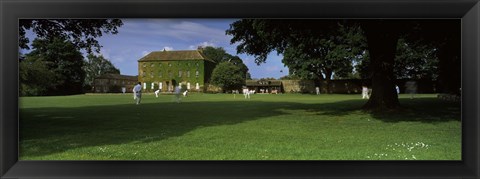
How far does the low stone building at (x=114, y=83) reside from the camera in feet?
14.7

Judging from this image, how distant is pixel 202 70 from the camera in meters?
4.94

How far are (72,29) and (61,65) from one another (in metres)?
0.64

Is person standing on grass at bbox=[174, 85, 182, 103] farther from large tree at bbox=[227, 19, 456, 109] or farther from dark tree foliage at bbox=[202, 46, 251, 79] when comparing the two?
large tree at bbox=[227, 19, 456, 109]

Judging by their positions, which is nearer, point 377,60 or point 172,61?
point 172,61

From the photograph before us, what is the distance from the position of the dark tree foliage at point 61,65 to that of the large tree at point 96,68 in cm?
6

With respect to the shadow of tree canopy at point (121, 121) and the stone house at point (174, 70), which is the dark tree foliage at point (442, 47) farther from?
the stone house at point (174, 70)

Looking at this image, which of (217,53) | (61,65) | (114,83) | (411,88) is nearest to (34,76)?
(61,65)

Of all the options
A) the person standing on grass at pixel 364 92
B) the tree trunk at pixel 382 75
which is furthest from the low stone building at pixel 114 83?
the person standing on grass at pixel 364 92

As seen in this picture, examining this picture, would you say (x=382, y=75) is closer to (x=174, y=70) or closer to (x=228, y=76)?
(x=228, y=76)

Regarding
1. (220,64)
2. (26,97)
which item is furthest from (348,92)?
(26,97)

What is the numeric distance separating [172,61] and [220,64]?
0.64 m

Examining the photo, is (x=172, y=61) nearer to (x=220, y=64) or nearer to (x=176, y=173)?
(x=220, y=64)
